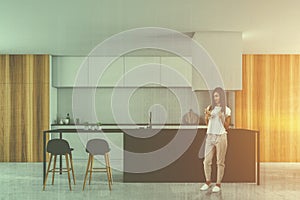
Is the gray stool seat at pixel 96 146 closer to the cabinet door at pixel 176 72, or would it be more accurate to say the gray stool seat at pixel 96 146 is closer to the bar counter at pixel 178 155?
the bar counter at pixel 178 155

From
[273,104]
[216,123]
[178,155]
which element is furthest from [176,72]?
[216,123]

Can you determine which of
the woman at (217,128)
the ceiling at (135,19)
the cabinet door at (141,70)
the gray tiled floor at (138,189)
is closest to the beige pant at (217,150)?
the woman at (217,128)

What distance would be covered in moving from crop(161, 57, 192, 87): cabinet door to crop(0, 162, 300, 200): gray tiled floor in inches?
124

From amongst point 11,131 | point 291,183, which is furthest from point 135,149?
point 11,131

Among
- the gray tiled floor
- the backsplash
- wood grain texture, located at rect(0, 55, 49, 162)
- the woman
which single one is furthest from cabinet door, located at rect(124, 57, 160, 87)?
the woman

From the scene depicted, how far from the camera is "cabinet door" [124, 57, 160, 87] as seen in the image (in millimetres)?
10688

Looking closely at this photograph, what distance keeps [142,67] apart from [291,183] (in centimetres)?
473

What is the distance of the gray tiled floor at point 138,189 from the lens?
617 centimetres

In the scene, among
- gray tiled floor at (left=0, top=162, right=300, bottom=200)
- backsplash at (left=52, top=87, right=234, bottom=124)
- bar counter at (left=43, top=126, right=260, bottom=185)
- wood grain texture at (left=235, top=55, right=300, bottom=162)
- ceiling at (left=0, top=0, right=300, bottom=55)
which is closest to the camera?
ceiling at (left=0, top=0, right=300, bottom=55)

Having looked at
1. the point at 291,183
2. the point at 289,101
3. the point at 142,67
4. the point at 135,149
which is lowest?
the point at 291,183

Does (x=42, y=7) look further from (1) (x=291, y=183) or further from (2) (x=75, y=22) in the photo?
(1) (x=291, y=183)

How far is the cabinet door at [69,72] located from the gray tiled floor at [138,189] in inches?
118

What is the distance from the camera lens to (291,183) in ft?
24.1

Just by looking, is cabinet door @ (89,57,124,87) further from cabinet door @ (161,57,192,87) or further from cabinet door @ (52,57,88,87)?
cabinet door @ (161,57,192,87)
